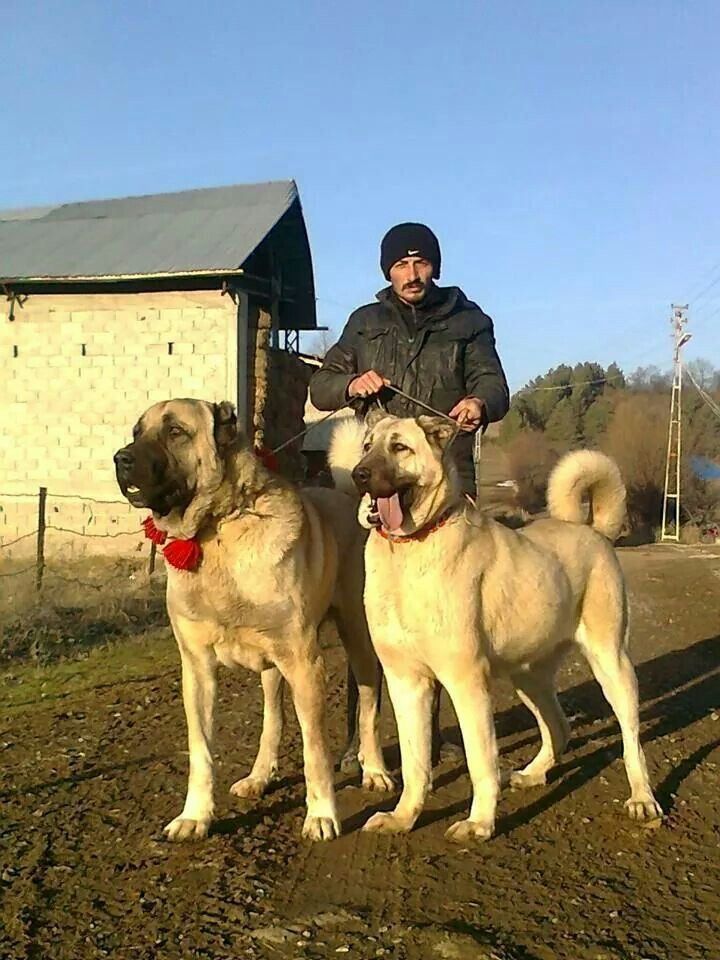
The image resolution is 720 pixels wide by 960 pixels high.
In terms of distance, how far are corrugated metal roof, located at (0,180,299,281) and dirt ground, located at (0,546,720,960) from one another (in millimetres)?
9162

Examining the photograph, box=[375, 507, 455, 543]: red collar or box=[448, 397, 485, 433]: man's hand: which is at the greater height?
box=[448, 397, 485, 433]: man's hand

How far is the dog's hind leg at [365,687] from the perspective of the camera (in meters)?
4.34

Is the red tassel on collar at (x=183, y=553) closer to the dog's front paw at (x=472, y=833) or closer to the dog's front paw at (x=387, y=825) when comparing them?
the dog's front paw at (x=387, y=825)

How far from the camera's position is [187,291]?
44.3 ft

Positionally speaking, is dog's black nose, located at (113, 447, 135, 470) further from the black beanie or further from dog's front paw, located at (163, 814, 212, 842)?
the black beanie

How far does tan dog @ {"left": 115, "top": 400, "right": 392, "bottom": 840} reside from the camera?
3648mm

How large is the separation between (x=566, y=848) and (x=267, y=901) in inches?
49.4

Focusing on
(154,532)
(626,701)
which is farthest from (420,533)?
(626,701)

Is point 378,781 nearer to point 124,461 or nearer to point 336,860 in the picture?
point 336,860

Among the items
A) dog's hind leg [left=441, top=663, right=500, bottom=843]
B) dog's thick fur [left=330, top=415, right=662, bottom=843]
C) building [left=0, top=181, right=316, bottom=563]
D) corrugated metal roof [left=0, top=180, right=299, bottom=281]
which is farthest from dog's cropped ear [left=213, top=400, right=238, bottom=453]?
corrugated metal roof [left=0, top=180, right=299, bottom=281]

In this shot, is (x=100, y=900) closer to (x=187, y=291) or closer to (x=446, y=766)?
(x=446, y=766)

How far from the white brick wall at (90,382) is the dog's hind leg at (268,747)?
9119mm

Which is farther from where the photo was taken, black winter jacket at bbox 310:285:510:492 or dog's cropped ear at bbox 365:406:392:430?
black winter jacket at bbox 310:285:510:492

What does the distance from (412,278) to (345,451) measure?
894 millimetres
